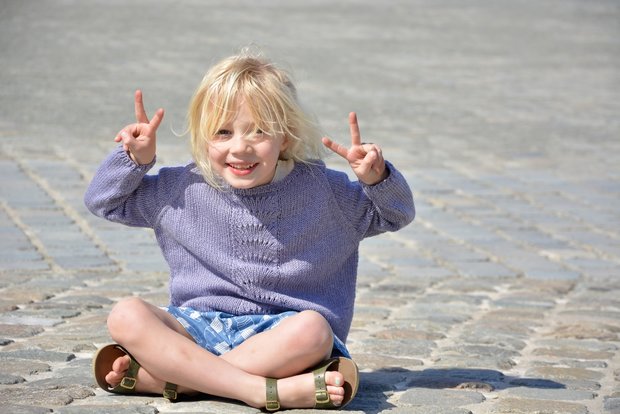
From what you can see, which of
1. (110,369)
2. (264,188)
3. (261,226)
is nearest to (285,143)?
(264,188)

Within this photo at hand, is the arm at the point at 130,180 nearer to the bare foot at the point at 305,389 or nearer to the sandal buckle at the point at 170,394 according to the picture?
the sandal buckle at the point at 170,394

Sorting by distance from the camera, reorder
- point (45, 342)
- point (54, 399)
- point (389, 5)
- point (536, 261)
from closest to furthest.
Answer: point (54, 399), point (45, 342), point (536, 261), point (389, 5)

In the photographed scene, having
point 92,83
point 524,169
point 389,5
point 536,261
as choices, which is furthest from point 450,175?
point 389,5

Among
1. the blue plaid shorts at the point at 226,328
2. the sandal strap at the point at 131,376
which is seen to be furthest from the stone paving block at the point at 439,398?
the sandal strap at the point at 131,376

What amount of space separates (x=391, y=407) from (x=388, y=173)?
666 millimetres

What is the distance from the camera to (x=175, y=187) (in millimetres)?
3596

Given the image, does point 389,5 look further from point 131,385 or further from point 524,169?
point 131,385

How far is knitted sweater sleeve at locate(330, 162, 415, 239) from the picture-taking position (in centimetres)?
346

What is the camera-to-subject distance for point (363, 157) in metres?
3.41

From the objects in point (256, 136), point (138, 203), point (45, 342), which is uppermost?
point (256, 136)

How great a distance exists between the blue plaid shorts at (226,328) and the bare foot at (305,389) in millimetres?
217

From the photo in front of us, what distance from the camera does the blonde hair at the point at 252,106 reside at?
344 centimetres

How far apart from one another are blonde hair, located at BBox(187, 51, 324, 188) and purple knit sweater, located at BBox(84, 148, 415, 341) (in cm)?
7

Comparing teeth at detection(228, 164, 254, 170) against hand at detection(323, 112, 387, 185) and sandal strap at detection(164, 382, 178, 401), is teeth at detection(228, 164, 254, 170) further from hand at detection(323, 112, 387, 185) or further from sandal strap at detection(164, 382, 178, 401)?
sandal strap at detection(164, 382, 178, 401)
